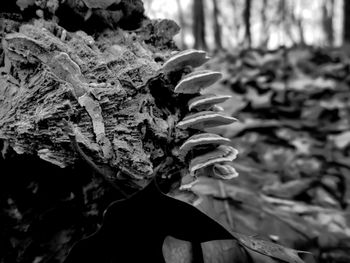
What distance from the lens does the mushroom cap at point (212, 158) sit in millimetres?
1190

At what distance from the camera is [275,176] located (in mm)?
2424

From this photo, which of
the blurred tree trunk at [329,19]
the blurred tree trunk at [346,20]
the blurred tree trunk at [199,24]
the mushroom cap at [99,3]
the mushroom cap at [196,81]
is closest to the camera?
the mushroom cap at [196,81]

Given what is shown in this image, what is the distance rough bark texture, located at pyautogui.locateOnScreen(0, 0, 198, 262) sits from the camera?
3.69 ft

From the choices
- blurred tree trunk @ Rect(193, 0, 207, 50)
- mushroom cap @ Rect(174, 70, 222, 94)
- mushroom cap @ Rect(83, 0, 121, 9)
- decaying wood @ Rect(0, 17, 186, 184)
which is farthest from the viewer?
blurred tree trunk @ Rect(193, 0, 207, 50)

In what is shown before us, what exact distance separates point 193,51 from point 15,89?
0.73 meters

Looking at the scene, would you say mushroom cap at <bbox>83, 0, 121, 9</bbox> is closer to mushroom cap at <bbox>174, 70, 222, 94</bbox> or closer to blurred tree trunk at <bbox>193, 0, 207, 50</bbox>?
mushroom cap at <bbox>174, 70, 222, 94</bbox>

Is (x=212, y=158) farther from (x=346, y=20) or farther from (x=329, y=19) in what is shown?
(x=329, y=19)

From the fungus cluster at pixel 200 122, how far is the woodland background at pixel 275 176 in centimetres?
21

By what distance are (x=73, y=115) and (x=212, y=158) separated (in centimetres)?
57

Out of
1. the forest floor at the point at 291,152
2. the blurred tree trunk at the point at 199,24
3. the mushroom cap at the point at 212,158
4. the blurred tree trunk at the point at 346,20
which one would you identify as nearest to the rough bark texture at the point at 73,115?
the mushroom cap at the point at 212,158

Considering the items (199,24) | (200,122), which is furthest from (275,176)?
(199,24)

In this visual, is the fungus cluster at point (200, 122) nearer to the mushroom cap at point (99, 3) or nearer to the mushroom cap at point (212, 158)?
the mushroom cap at point (212, 158)

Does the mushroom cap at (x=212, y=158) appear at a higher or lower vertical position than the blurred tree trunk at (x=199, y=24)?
lower

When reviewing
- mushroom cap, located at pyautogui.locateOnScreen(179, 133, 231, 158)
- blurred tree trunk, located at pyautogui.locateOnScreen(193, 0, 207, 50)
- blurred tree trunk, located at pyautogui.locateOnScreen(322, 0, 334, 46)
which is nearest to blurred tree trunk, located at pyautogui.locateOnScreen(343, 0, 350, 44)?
blurred tree trunk, located at pyautogui.locateOnScreen(193, 0, 207, 50)
